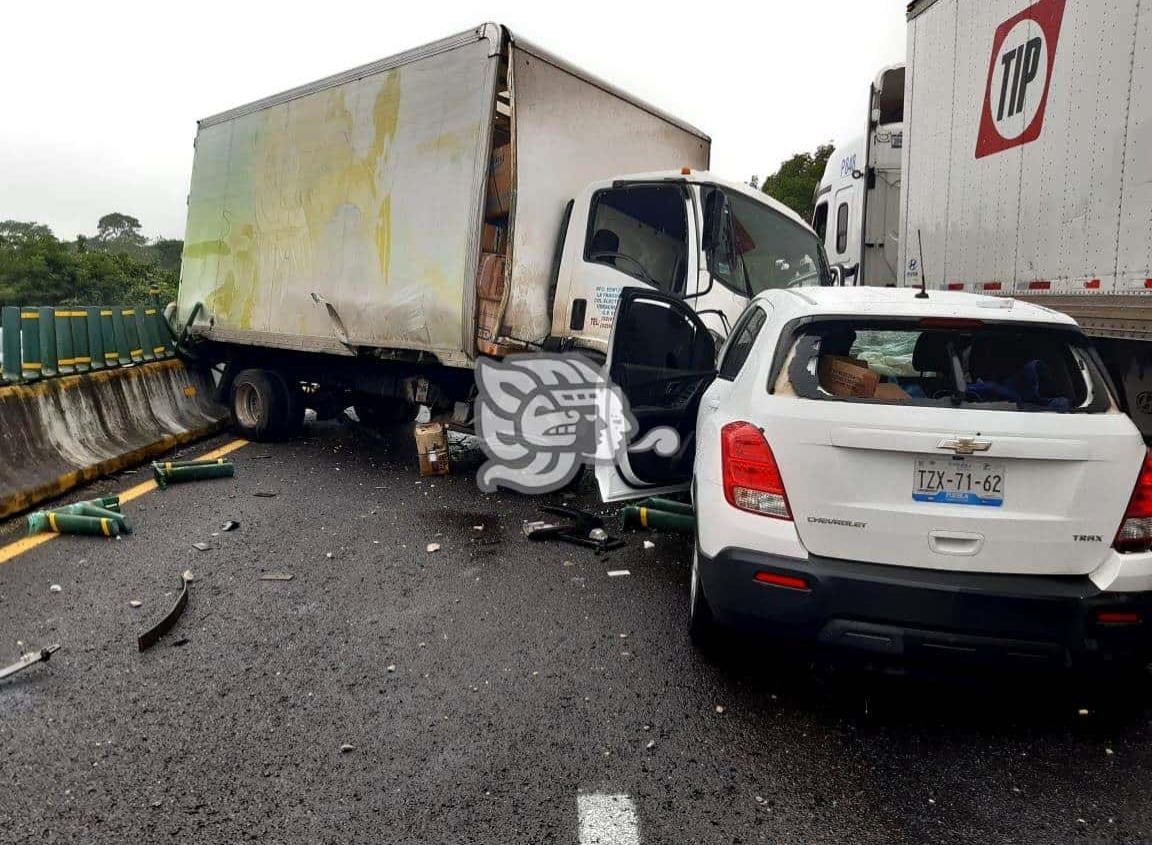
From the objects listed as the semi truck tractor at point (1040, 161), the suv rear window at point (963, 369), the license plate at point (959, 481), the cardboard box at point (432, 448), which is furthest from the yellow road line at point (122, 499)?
the semi truck tractor at point (1040, 161)

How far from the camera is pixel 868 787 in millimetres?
2686

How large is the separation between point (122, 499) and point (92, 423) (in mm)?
1467

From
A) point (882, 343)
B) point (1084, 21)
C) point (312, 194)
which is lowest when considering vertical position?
point (882, 343)

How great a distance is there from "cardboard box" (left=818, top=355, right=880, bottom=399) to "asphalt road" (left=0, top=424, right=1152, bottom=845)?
44.5 inches

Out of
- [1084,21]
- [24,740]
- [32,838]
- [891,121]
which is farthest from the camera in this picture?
[891,121]

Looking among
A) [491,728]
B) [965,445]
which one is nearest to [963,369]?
[965,445]

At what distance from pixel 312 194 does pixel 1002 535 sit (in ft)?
22.7

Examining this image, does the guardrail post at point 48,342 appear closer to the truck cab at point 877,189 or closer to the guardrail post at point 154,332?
the guardrail post at point 154,332

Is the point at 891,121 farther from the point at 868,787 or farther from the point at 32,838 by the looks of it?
the point at 32,838

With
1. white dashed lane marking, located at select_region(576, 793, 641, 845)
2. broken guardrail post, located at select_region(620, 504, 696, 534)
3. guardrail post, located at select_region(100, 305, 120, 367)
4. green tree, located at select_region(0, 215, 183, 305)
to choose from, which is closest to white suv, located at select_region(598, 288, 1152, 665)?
white dashed lane marking, located at select_region(576, 793, 641, 845)

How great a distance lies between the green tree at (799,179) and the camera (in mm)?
38969

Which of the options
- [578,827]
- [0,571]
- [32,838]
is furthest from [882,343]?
[0,571]

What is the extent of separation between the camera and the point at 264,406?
8844 millimetres

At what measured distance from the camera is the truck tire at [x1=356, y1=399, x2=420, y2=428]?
9.88 metres
